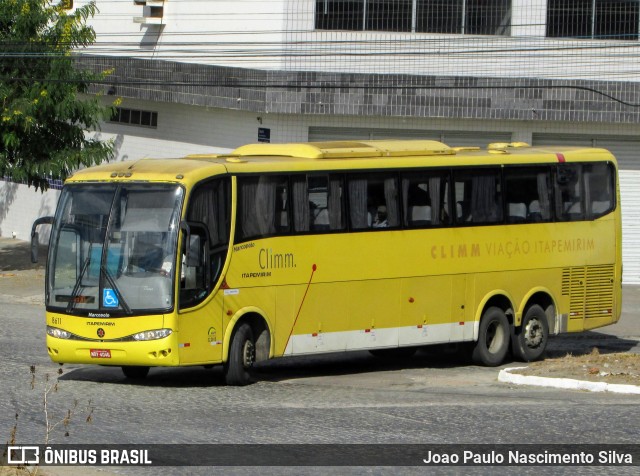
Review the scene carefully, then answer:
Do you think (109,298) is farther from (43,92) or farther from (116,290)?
(43,92)

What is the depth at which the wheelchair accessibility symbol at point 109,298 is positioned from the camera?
15.4 metres

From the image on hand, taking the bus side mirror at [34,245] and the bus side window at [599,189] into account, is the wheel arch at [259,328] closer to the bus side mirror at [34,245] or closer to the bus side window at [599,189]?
the bus side mirror at [34,245]

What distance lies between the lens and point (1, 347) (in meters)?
19.1

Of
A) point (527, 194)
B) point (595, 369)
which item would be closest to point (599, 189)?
point (527, 194)

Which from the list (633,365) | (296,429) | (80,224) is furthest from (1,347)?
(633,365)

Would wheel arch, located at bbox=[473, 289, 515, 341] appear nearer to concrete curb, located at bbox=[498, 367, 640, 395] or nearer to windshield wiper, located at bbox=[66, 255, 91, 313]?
concrete curb, located at bbox=[498, 367, 640, 395]

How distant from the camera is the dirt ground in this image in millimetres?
16609

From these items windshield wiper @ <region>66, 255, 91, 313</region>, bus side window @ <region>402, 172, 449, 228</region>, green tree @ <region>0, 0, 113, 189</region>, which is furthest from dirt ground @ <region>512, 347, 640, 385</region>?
green tree @ <region>0, 0, 113, 189</region>

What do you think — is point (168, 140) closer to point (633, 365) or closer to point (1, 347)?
point (1, 347)

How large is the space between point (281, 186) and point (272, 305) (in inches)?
65.1

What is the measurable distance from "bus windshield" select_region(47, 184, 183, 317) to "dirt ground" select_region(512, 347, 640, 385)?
216 inches

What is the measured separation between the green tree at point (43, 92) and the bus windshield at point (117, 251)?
12.7 m

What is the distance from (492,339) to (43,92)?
1331cm

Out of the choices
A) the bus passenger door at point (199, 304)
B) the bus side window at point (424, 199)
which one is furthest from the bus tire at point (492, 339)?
the bus passenger door at point (199, 304)
